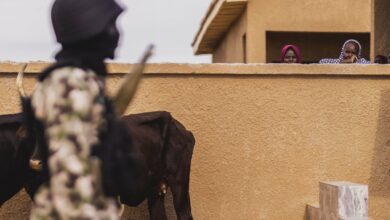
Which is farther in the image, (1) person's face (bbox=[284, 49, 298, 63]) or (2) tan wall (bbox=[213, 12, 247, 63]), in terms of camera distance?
(2) tan wall (bbox=[213, 12, 247, 63])

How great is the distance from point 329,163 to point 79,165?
541 cm

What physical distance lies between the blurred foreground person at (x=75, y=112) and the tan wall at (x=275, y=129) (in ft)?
15.3

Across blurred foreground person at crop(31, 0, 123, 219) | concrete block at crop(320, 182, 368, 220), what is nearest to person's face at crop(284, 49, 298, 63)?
concrete block at crop(320, 182, 368, 220)

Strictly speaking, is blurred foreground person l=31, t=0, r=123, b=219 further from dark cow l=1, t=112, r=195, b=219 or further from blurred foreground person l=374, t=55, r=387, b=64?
blurred foreground person l=374, t=55, r=387, b=64

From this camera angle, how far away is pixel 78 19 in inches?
90.1

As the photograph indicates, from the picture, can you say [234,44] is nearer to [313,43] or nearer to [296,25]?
[313,43]

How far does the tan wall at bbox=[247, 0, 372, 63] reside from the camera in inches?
473

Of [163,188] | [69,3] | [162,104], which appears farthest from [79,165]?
[162,104]

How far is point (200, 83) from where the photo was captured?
280 inches

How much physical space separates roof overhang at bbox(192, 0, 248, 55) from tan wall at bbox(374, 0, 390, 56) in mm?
3281

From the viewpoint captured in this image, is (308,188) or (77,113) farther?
(308,188)

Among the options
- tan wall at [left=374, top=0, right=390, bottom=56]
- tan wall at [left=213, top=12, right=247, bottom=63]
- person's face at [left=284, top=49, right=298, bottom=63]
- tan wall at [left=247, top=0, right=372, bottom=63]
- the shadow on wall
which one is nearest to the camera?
the shadow on wall

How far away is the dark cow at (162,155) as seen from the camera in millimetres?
6012

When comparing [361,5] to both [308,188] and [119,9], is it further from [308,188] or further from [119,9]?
[119,9]
